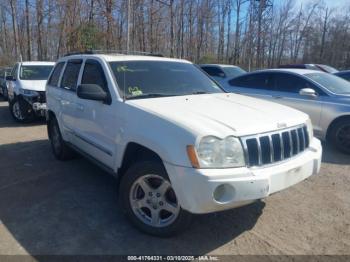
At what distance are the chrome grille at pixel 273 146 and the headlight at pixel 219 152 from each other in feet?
0.26

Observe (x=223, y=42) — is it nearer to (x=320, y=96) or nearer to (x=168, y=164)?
(x=320, y=96)

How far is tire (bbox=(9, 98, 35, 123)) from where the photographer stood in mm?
9383

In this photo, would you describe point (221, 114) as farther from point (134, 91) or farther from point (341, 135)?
point (341, 135)

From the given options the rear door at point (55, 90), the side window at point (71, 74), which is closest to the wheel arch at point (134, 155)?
the side window at point (71, 74)

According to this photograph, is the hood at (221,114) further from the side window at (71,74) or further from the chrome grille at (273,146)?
the side window at (71,74)

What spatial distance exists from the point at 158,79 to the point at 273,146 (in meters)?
1.73

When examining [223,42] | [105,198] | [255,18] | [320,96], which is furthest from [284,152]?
[223,42]

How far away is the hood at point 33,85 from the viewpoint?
31.0 ft

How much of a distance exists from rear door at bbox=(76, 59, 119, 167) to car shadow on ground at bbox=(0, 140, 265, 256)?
0.55 meters

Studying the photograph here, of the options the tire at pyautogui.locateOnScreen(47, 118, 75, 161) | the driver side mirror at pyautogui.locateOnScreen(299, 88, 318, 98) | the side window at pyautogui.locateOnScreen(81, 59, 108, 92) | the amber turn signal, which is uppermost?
the side window at pyautogui.locateOnScreen(81, 59, 108, 92)

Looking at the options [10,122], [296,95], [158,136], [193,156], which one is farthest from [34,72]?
[193,156]

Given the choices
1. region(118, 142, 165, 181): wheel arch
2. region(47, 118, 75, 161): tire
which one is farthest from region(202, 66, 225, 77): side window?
region(118, 142, 165, 181): wheel arch

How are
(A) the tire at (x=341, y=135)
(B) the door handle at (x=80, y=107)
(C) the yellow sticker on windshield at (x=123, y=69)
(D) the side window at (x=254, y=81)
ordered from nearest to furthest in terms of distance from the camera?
1. (C) the yellow sticker on windshield at (x=123, y=69)
2. (B) the door handle at (x=80, y=107)
3. (A) the tire at (x=341, y=135)
4. (D) the side window at (x=254, y=81)

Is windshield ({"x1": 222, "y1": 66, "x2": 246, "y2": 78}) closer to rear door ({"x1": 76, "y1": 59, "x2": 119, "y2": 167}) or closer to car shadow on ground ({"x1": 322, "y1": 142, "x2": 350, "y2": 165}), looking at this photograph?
car shadow on ground ({"x1": 322, "y1": 142, "x2": 350, "y2": 165})
